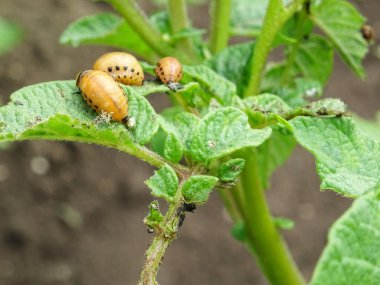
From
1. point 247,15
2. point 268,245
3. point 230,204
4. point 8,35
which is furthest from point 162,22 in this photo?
point 8,35

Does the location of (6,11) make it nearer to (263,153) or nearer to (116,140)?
(263,153)

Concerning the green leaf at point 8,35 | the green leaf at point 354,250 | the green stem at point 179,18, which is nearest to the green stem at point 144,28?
the green stem at point 179,18

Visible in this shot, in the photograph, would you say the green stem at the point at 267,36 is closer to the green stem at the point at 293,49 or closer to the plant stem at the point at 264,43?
the plant stem at the point at 264,43

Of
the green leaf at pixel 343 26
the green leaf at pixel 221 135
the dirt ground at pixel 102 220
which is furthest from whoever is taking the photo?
the dirt ground at pixel 102 220

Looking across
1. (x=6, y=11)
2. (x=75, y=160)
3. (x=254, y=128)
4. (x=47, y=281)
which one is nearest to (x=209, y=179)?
(x=254, y=128)

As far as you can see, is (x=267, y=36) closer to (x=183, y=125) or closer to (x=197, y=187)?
(x=183, y=125)

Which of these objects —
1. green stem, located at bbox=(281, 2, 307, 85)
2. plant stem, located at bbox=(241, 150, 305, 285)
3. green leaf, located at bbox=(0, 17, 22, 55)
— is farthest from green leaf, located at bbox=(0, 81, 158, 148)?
green leaf, located at bbox=(0, 17, 22, 55)
